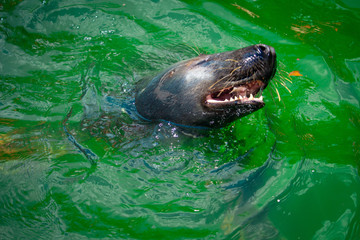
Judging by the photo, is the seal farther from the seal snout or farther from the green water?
the green water

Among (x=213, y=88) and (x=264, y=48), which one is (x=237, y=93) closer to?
(x=213, y=88)

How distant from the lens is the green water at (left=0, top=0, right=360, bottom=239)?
348 centimetres

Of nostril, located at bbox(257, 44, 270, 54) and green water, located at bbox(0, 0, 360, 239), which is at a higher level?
nostril, located at bbox(257, 44, 270, 54)

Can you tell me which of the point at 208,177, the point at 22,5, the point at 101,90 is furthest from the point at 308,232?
the point at 22,5

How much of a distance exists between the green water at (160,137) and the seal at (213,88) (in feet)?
0.97

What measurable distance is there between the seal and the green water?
0.97ft

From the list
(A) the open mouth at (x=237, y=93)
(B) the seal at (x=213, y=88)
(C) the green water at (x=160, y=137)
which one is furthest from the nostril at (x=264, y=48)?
(C) the green water at (x=160, y=137)

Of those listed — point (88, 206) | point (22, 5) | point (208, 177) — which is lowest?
point (88, 206)

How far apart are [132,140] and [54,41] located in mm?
2861

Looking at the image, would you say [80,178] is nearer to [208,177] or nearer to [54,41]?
[208,177]

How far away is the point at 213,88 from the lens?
365 cm

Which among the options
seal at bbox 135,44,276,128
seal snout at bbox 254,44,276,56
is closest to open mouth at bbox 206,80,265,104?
seal at bbox 135,44,276,128

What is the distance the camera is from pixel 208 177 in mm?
3865

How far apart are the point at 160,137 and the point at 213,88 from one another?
0.94 m
